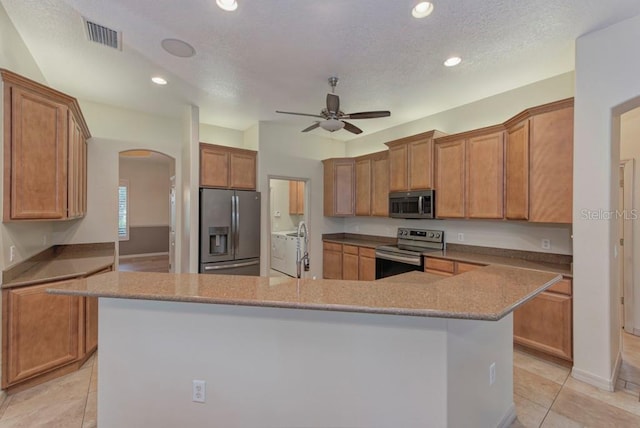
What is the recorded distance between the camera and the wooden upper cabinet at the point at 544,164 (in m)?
2.57

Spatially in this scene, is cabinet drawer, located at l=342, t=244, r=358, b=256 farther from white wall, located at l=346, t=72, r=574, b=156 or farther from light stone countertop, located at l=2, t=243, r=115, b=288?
light stone countertop, located at l=2, t=243, r=115, b=288

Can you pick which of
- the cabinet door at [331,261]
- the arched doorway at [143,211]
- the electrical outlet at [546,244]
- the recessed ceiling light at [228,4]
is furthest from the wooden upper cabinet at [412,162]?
the arched doorway at [143,211]

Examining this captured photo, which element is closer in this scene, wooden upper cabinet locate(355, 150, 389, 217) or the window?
wooden upper cabinet locate(355, 150, 389, 217)

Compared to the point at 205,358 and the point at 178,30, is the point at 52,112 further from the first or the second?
the point at 205,358

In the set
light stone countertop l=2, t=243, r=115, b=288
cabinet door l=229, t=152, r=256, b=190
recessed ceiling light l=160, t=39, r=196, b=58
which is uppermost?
recessed ceiling light l=160, t=39, r=196, b=58

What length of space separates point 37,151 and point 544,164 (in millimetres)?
4515

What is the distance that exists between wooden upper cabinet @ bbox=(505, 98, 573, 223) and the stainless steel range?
1.19 metres

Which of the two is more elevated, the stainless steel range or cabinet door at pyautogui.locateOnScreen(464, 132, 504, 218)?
cabinet door at pyautogui.locateOnScreen(464, 132, 504, 218)

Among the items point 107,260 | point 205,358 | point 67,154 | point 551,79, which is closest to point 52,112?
point 67,154

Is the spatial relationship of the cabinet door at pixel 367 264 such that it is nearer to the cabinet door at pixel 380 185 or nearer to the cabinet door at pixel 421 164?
the cabinet door at pixel 380 185

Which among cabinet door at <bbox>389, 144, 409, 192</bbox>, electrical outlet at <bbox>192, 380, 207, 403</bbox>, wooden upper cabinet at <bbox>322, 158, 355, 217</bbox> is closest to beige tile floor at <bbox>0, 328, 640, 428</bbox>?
electrical outlet at <bbox>192, 380, 207, 403</bbox>

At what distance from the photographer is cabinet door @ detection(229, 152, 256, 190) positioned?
437 cm

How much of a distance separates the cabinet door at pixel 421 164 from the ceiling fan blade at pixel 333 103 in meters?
1.66

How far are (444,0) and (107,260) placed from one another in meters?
3.93
